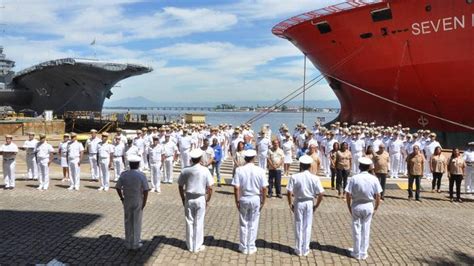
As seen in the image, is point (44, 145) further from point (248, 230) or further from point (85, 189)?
point (248, 230)

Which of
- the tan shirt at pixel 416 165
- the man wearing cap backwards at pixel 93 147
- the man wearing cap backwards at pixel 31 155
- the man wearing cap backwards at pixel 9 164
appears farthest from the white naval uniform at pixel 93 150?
the tan shirt at pixel 416 165

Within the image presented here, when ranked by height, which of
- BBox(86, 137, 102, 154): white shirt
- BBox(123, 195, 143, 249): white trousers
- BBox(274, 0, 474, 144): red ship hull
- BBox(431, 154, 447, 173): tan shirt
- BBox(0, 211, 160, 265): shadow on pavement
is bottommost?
BBox(0, 211, 160, 265): shadow on pavement

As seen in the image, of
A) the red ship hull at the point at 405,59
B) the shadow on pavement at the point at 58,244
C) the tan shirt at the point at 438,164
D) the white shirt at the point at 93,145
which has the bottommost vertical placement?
the shadow on pavement at the point at 58,244

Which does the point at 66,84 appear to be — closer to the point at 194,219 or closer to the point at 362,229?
the point at 194,219

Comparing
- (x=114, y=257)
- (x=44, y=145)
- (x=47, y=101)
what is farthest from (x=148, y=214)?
(x=47, y=101)

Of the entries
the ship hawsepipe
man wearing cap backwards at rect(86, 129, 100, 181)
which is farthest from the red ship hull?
the ship hawsepipe

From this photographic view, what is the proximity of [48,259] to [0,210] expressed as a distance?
146 inches

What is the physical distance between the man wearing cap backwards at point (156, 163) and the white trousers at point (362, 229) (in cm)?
618

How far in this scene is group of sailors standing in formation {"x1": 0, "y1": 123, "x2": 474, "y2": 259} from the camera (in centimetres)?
652

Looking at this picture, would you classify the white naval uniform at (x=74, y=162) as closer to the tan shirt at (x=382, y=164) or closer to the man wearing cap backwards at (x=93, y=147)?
the man wearing cap backwards at (x=93, y=147)

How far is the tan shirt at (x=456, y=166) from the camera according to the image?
34.2 ft

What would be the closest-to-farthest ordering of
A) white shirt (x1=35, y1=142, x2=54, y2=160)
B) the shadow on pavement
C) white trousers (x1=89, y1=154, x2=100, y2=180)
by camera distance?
→ the shadow on pavement → white shirt (x1=35, y1=142, x2=54, y2=160) → white trousers (x1=89, y1=154, x2=100, y2=180)

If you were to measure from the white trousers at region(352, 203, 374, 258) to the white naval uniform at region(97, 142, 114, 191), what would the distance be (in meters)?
7.25

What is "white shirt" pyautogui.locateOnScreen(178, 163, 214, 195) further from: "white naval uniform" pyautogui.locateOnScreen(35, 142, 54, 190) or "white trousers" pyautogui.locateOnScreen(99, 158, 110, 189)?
"white naval uniform" pyautogui.locateOnScreen(35, 142, 54, 190)
